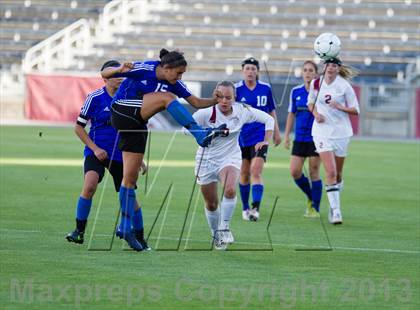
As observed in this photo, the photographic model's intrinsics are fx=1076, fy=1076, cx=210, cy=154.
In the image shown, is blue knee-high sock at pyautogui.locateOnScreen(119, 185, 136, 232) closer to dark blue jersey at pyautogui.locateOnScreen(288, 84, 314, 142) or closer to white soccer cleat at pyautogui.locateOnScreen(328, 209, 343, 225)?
white soccer cleat at pyautogui.locateOnScreen(328, 209, 343, 225)

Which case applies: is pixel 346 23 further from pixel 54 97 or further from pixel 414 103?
pixel 54 97

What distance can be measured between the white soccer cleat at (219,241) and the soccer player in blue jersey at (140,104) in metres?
0.86

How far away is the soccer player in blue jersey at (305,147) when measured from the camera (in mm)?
14453

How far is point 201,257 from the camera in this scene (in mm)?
9789

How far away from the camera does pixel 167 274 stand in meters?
8.68

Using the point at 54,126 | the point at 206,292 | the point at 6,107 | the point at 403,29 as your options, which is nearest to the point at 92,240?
the point at 206,292

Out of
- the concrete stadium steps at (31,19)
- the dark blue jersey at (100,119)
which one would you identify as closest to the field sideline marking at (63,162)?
the dark blue jersey at (100,119)

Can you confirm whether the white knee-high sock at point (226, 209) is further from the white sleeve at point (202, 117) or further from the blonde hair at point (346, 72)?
the blonde hair at point (346, 72)

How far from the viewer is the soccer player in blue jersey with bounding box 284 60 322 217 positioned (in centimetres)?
1445

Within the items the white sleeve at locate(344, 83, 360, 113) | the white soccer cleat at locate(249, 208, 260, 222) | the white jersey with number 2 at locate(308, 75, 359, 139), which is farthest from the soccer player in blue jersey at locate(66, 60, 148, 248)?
the white sleeve at locate(344, 83, 360, 113)

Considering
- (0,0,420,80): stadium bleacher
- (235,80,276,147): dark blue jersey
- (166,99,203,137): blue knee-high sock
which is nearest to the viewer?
(166,99,203,137): blue knee-high sock

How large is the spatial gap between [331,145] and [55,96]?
84.9 feet

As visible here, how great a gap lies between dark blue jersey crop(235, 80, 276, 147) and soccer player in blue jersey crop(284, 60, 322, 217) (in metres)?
0.45

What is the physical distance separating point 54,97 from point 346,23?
12.1m
